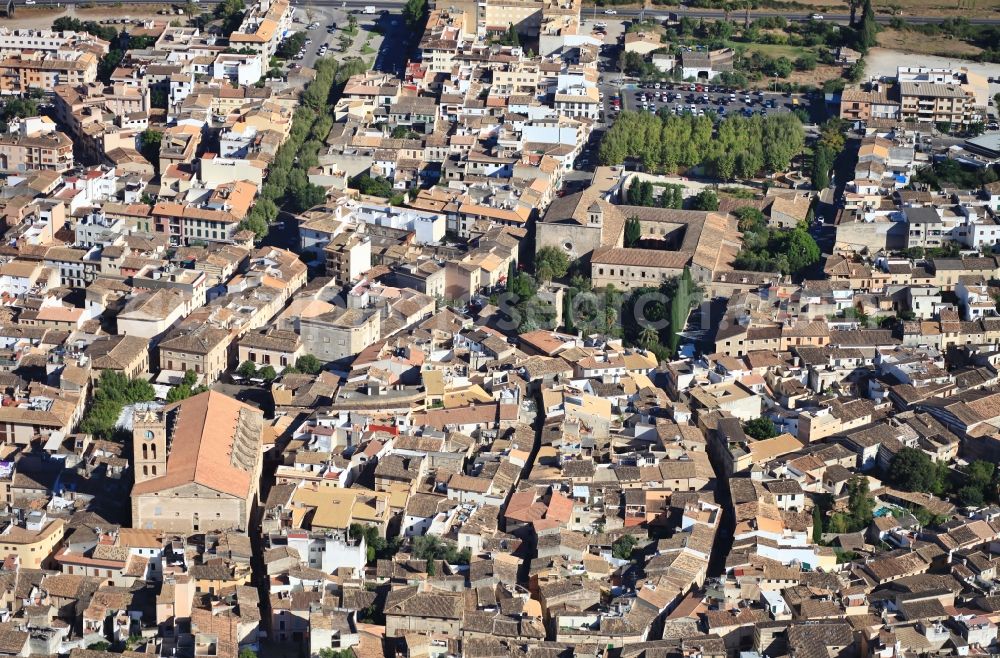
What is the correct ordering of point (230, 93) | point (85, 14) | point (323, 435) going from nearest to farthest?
point (323, 435) → point (230, 93) → point (85, 14)

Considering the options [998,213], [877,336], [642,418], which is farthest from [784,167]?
[642,418]

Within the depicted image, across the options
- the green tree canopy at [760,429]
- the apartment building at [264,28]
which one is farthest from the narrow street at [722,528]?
the apartment building at [264,28]

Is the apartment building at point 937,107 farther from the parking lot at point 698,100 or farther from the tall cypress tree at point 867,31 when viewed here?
the tall cypress tree at point 867,31

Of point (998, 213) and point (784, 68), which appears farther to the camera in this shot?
point (784, 68)

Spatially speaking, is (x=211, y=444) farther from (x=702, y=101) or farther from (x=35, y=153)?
(x=702, y=101)

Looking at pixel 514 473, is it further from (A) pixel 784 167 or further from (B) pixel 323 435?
(A) pixel 784 167
